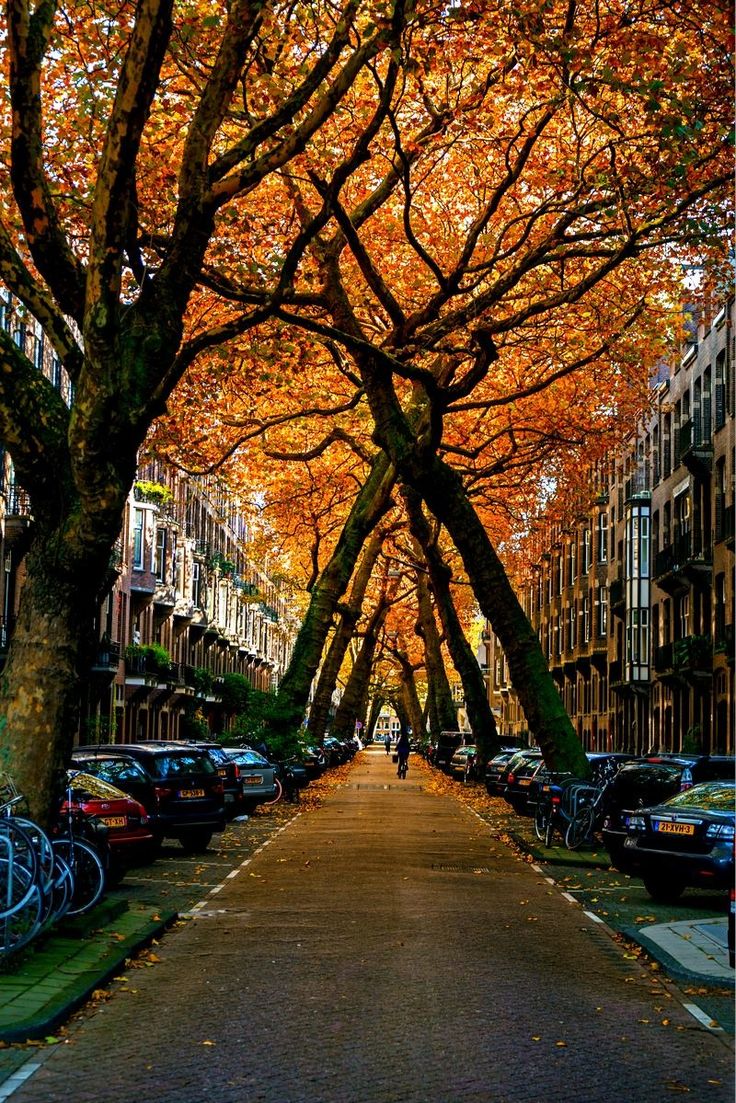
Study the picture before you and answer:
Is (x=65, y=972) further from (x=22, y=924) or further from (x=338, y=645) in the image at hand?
(x=338, y=645)

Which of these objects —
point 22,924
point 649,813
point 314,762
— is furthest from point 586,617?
point 22,924

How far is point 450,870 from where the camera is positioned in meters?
20.7

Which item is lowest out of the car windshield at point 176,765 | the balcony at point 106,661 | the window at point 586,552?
the car windshield at point 176,765

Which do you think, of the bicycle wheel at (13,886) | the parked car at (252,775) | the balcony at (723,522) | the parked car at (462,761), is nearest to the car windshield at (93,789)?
the bicycle wheel at (13,886)

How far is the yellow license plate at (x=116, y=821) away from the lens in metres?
17.6

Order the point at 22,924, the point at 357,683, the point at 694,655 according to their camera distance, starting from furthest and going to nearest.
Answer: the point at 357,683, the point at 694,655, the point at 22,924

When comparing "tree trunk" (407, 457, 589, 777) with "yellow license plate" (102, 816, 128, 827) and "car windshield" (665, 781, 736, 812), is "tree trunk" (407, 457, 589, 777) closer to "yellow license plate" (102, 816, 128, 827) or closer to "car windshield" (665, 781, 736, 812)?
"car windshield" (665, 781, 736, 812)

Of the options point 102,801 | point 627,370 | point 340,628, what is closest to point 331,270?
point 627,370

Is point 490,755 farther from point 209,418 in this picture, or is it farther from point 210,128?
point 210,128

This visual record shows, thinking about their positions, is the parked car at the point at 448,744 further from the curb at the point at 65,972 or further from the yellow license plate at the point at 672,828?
the curb at the point at 65,972

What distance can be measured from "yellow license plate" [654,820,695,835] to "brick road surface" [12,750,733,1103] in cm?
132

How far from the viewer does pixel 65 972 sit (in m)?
11.0

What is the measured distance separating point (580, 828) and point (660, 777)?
7.10ft

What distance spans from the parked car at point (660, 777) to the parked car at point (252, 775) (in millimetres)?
10802
